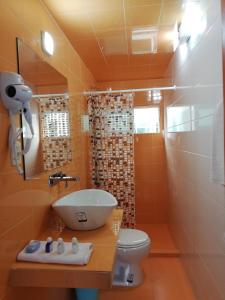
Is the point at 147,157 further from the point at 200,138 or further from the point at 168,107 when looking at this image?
the point at 200,138

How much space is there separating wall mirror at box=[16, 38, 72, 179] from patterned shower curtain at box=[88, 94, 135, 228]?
78 centimetres

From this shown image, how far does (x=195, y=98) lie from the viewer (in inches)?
72.1

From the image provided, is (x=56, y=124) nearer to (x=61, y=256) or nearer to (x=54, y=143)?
(x=54, y=143)

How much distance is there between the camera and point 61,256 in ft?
3.78

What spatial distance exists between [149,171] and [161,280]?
1.59 m

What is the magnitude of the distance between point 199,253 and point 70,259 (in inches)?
46.8

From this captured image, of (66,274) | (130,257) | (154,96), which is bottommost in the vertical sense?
(130,257)

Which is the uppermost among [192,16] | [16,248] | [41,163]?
[192,16]

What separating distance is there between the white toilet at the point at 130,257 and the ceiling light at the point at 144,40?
6.28 feet

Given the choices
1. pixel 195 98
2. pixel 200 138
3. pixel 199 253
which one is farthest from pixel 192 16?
pixel 199 253

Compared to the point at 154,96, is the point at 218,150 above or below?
below

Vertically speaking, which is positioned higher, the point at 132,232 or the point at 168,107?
the point at 168,107

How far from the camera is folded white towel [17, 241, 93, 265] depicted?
112 cm

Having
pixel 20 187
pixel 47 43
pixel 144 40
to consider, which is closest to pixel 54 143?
pixel 20 187
